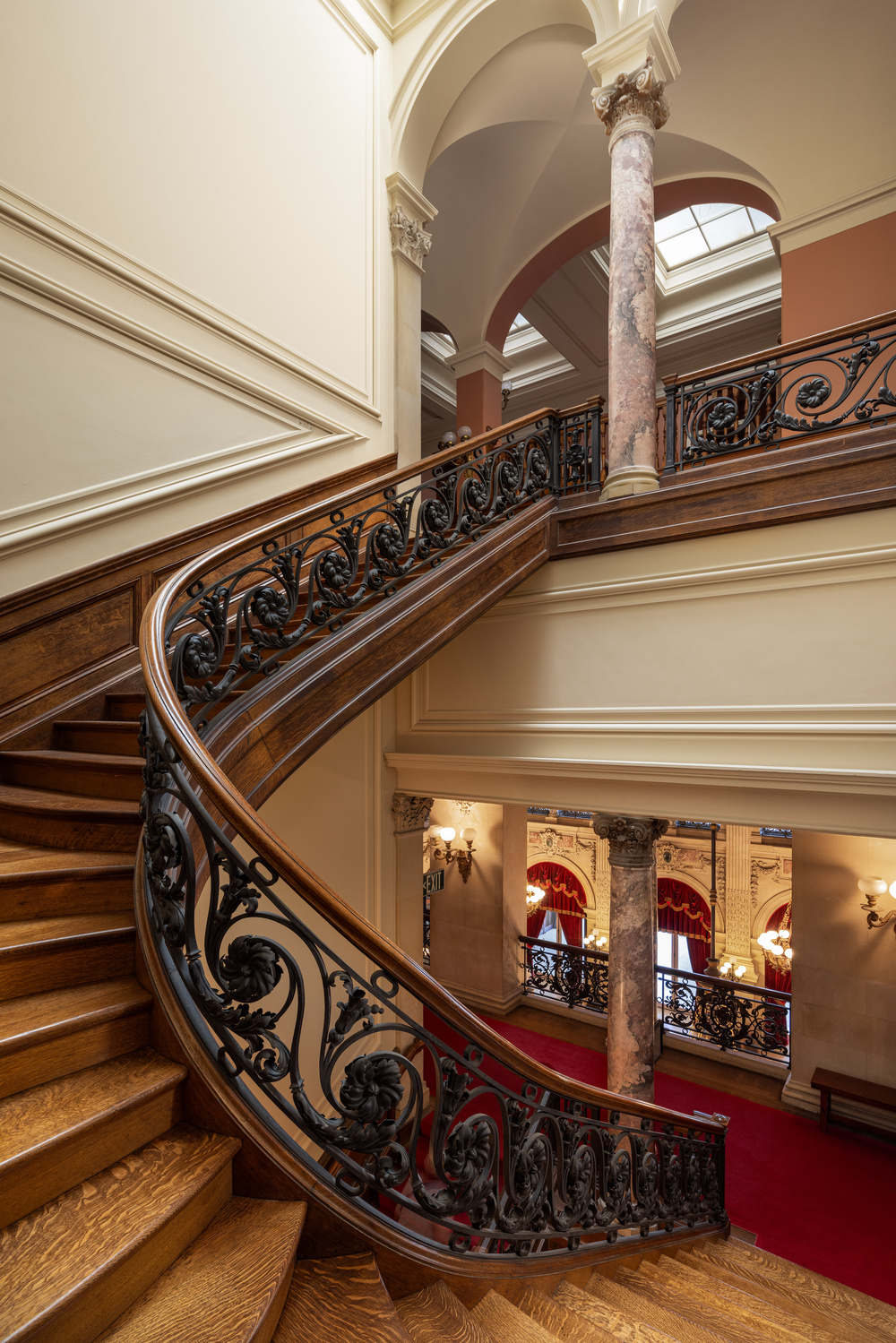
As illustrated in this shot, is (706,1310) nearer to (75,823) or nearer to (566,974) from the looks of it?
(75,823)

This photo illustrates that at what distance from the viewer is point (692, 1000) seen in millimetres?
8086

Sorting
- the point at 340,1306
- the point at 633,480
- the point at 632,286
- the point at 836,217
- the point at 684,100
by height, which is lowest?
the point at 340,1306

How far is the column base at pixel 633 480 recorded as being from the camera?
4.35 metres

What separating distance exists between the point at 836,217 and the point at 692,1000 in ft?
27.3

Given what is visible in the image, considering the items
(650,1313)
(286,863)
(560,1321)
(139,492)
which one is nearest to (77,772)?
(286,863)

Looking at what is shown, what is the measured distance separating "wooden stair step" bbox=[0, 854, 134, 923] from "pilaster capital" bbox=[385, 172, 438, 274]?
18.4 ft

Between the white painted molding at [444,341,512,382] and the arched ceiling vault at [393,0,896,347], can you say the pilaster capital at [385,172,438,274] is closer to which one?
the arched ceiling vault at [393,0,896,347]

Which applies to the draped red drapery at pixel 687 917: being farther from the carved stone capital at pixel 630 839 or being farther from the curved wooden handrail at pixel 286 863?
the curved wooden handrail at pixel 286 863

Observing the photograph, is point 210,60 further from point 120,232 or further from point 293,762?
point 293,762

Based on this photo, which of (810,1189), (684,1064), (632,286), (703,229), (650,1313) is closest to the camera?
(650,1313)

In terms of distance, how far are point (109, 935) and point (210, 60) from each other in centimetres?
527

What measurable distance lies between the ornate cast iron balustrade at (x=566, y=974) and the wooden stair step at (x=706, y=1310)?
528cm

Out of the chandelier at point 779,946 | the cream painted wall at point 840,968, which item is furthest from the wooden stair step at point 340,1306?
the chandelier at point 779,946

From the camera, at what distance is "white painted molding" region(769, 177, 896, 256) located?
5812 mm
